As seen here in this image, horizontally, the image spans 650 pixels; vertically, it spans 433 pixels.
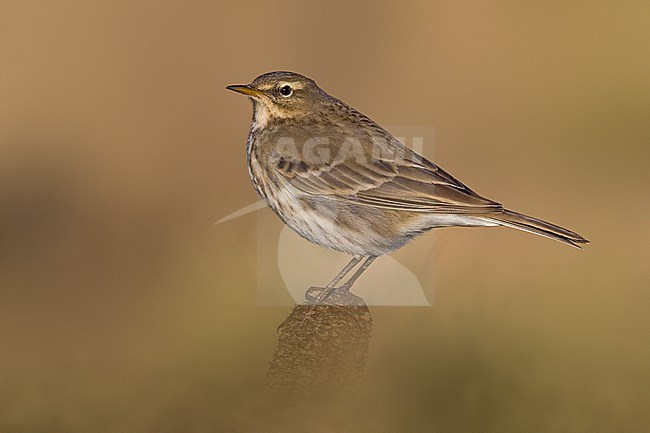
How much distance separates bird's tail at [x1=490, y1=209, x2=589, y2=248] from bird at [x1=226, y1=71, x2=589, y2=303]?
0.09 metres

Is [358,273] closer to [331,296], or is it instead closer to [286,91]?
[331,296]

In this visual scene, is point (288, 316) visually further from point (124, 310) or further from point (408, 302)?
point (124, 310)

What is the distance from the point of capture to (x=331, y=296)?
3.91 metres

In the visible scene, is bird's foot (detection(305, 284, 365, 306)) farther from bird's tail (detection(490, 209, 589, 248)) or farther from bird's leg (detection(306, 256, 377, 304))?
bird's tail (detection(490, 209, 589, 248))

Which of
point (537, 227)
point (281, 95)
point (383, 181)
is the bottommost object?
point (537, 227)

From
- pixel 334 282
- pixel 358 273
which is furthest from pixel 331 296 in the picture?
pixel 358 273

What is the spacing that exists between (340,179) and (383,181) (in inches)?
7.8

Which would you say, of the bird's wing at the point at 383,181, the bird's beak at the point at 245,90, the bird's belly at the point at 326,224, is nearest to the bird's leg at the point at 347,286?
the bird's belly at the point at 326,224

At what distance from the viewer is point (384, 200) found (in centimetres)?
401

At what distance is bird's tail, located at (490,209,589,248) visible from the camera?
11.3ft

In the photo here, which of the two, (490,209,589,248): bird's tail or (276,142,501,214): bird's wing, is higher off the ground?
(276,142,501,214): bird's wing

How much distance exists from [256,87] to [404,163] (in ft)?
2.46

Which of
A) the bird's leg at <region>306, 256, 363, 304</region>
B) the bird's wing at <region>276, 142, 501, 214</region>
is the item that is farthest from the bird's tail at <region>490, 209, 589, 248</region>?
the bird's leg at <region>306, 256, 363, 304</region>

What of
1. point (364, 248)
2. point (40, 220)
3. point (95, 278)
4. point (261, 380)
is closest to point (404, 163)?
point (364, 248)
